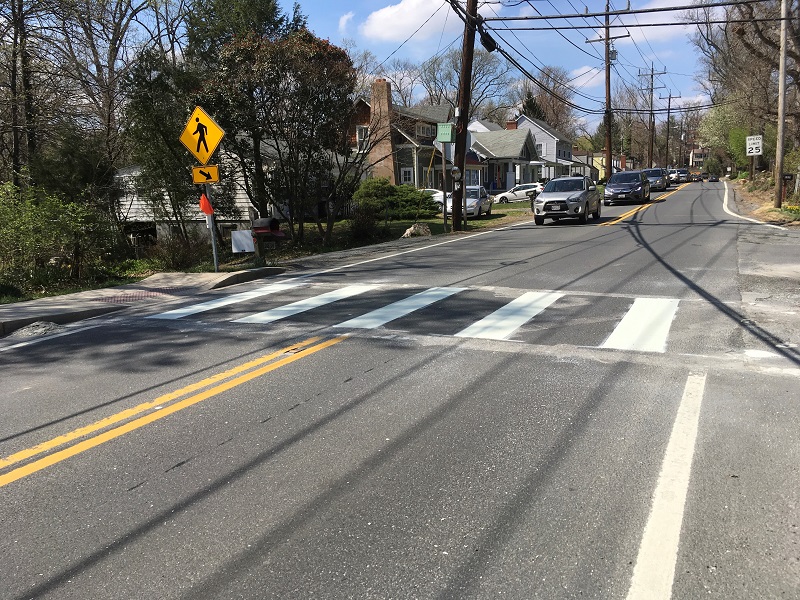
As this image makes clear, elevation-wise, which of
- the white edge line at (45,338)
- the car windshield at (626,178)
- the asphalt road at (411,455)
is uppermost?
the car windshield at (626,178)

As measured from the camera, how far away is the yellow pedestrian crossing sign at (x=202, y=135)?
11.8m

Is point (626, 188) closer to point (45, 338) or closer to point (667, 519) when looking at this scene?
point (45, 338)

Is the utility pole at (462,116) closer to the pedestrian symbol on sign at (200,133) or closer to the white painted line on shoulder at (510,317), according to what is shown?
the pedestrian symbol on sign at (200,133)

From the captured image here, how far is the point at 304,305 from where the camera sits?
9039 mm

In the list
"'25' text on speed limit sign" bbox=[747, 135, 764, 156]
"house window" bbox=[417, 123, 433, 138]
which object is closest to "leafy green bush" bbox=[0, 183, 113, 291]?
"'25' text on speed limit sign" bbox=[747, 135, 764, 156]

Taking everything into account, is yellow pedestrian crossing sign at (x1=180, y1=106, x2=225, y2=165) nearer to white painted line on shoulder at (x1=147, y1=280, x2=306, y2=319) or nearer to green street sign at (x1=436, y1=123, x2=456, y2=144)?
white painted line on shoulder at (x1=147, y1=280, x2=306, y2=319)

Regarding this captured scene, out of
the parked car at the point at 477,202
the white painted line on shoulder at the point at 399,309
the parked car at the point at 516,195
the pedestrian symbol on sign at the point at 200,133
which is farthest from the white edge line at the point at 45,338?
the parked car at the point at 516,195

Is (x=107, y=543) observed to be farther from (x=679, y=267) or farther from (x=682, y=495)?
(x=679, y=267)

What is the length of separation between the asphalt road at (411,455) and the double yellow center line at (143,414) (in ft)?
0.09

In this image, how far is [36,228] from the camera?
538 inches

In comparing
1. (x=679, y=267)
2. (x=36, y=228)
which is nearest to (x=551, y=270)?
(x=679, y=267)

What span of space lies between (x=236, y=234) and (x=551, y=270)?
6.79m

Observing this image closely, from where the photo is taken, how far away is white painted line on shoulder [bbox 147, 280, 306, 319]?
29.2 ft

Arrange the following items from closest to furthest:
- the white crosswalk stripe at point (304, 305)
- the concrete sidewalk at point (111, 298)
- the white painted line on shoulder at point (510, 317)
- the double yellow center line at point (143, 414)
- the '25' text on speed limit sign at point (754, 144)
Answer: the double yellow center line at point (143, 414) → the white painted line on shoulder at point (510, 317) → the white crosswalk stripe at point (304, 305) → the concrete sidewalk at point (111, 298) → the '25' text on speed limit sign at point (754, 144)
